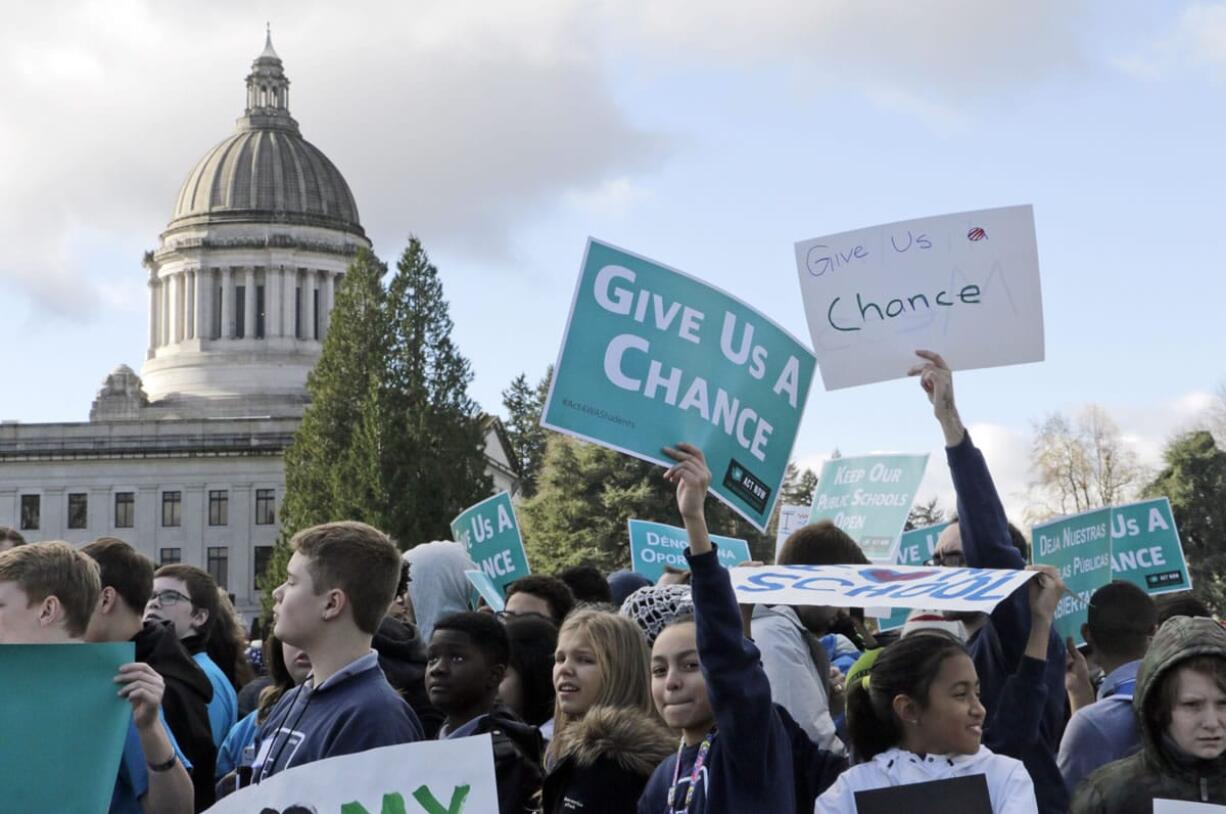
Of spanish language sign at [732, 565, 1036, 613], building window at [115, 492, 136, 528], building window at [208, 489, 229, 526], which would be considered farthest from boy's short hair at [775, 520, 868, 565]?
building window at [115, 492, 136, 528]

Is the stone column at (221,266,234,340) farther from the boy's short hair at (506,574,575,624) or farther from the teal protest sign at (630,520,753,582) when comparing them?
the boy's short hair at (506,574,575,624)

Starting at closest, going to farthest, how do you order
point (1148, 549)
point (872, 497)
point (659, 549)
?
point (1148, 549)
point (872, 497)
point (659, 549)

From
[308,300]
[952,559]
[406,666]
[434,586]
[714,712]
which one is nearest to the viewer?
[714,712]

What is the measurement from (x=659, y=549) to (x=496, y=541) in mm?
1162

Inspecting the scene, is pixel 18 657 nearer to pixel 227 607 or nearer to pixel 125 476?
pixel 227 607

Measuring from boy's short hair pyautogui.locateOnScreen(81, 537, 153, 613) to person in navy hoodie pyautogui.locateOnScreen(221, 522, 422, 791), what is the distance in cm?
96

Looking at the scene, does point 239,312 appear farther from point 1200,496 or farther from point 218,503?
point 1200,496

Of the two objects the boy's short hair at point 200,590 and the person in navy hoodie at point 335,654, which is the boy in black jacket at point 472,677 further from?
the boy's short hair at point 200,590

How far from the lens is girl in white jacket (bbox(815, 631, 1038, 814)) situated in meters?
5.12

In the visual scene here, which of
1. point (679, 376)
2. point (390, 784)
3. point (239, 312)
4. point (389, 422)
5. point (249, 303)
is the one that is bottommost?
point (390, 784)

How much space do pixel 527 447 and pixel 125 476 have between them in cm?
2105

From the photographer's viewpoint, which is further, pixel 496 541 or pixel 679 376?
pixel 496 541

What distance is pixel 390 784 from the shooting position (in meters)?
4.89

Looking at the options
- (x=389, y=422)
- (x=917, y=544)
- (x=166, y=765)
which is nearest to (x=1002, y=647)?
(x=166, y=765)
